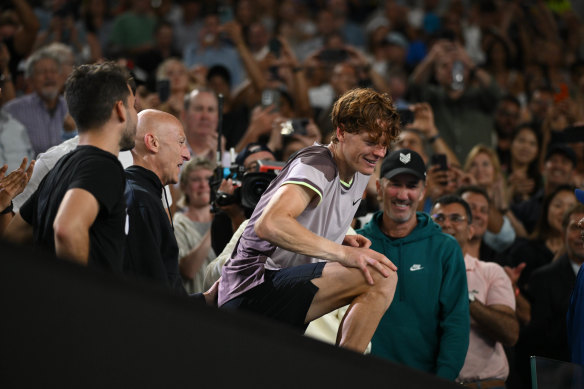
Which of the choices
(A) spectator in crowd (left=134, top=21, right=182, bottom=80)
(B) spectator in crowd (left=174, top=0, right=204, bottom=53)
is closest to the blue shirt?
(A) spectator in crowd (left=134, top=21, right=182, bottom=80)

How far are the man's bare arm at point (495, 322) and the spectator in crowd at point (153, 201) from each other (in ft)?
7.09

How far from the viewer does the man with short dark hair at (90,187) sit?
9.09 ft

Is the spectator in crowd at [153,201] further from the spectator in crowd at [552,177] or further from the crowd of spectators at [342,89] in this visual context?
the spectator in crowd at [552,177]

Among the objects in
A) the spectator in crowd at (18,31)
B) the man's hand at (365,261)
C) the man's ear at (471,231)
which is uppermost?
the spectator in crowd at (18,31)

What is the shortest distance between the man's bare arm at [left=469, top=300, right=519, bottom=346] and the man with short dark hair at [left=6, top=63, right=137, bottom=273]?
2672 millimetres

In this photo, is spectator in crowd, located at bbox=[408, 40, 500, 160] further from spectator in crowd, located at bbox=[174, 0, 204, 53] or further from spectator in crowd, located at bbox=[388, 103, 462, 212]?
spectator in crowd, located at bbox=[174, 0, 204, 53]

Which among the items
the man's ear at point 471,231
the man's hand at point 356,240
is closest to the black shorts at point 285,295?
the man's hand at point 356,240

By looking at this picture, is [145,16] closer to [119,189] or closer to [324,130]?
[324,130]

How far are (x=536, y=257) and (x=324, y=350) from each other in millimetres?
4025

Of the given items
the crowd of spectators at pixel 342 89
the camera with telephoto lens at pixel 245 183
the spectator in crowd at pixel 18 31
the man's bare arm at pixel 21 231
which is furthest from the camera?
the spectator in crowd at pixel 18 31

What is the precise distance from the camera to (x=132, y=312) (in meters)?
2.24

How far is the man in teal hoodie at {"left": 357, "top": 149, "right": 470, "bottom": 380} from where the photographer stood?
4.54 m

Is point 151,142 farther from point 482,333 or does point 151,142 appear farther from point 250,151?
point 482,333

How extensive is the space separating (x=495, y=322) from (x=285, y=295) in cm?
190
